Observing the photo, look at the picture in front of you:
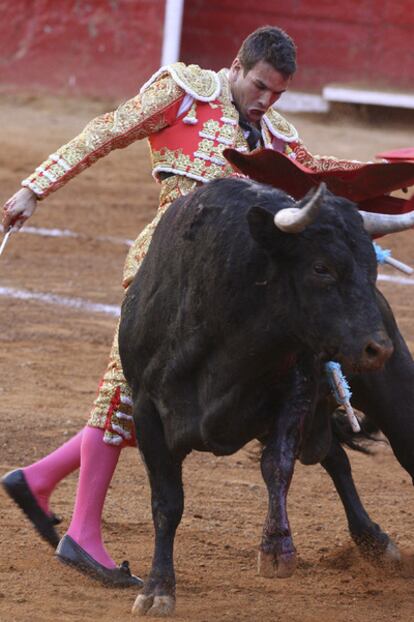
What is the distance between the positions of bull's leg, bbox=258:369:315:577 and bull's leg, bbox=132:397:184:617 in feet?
1.00

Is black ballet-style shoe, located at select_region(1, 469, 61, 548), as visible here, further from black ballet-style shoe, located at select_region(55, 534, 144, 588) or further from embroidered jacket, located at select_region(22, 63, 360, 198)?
embroidered jacket, located at select_region(22, 63, 360, 198)

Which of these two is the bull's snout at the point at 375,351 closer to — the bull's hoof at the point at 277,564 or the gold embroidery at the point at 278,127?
the bull's hoof at the point at 277,564

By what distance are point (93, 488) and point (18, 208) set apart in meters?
→ 0.75

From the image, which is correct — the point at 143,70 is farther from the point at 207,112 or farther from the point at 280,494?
the point at 280,494

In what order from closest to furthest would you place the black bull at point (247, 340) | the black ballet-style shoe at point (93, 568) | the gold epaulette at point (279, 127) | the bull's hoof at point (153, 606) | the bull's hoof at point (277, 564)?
the black bull at point (247, 340) < the bull's hoof at point (277, 564) < the bull's hoof at point (153, 606) < the black ballet-style shoe at point (93, 568) < the gold epaulette at point (279, 127)

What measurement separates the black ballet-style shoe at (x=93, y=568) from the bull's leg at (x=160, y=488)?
22 cm

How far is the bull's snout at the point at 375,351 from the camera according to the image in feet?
8.93

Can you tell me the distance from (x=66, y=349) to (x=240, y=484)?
1.60m

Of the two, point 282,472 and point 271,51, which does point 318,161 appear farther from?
point 282,472

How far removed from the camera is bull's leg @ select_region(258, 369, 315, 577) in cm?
297

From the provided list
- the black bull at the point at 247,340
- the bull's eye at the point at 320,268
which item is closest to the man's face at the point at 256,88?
the black bull at the point at 247,340

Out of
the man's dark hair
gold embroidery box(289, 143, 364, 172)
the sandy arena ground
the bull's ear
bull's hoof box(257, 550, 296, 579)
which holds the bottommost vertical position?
the sandy arena ground

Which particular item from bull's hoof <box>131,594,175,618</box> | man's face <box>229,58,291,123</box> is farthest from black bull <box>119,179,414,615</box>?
man's face <box>229,58,291,123</box>

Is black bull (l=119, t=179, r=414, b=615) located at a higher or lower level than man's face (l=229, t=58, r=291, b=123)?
lower
